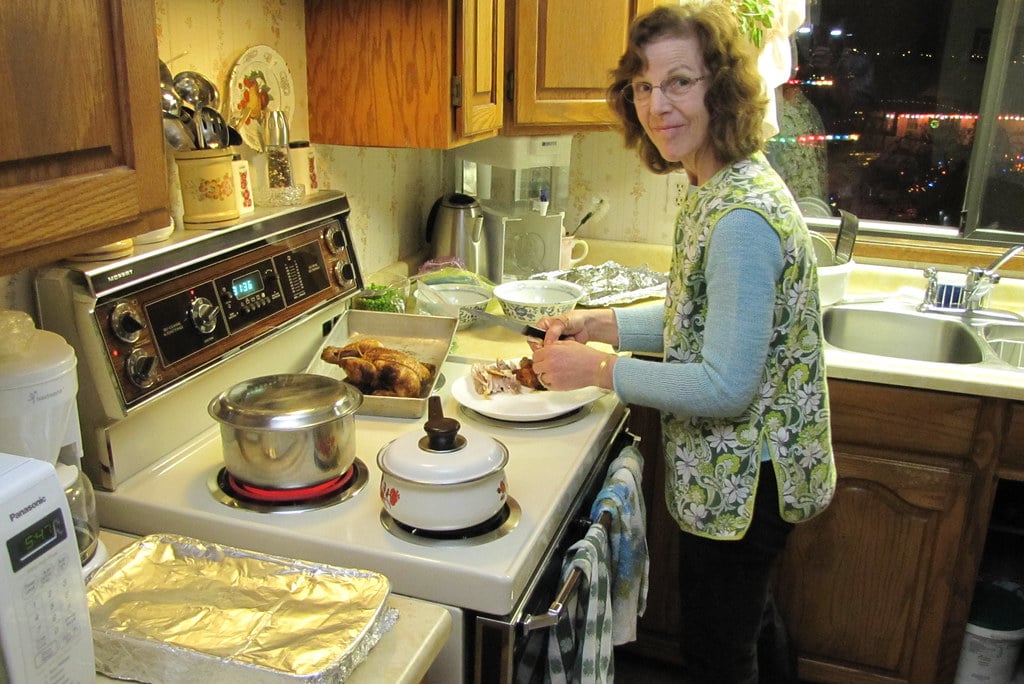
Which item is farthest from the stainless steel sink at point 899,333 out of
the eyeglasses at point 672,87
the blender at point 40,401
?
the blender at point 40,401

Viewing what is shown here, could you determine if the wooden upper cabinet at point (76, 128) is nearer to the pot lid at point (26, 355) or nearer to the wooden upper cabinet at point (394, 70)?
the pot lid at point (26, 355)

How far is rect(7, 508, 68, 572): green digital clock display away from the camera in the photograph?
71 centimetres

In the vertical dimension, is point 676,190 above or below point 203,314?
above

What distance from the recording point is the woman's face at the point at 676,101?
4.51 ft

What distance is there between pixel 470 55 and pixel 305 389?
925mm

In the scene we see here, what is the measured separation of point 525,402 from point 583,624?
1.43 feet

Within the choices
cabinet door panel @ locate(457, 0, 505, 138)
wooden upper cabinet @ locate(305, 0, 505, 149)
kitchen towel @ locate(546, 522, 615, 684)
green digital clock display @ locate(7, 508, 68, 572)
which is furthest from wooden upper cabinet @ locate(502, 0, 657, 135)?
green digital clock display @ locate(7, 508, 68, 572)

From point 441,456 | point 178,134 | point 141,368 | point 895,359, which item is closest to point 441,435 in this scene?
point 441,456

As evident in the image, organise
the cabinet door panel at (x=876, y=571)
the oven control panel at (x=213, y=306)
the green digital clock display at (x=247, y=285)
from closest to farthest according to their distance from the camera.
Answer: the oven control panel at (x=213, y=306)
the green digital clock display at (x=247, y=285)
the cabinet door panel at (x=876, y=571)

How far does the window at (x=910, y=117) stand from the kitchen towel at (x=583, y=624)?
5.81 ft

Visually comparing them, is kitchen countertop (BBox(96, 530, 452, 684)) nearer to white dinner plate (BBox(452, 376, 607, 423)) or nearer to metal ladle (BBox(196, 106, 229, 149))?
white dinner plate (BBox(452, 376, 607, 423))

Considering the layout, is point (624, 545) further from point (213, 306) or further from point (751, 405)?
point (213, 306)

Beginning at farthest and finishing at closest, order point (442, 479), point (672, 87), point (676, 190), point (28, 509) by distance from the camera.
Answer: point (676, 190)
point (672, 87)
point (442, 479)
point (28, 509)

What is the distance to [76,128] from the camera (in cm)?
86
